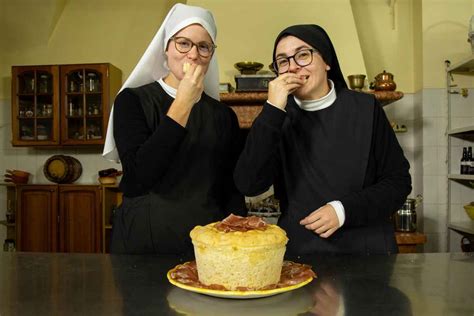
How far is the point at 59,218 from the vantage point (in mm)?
4113

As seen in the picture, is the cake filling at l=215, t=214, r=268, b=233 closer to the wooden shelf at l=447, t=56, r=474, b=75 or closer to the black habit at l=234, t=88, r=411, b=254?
the black habit at l=234, t=88, r=411, b=254

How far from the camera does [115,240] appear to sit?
1.47 m

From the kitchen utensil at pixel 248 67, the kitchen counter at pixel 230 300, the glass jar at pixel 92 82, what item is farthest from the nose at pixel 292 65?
the glass jar at pixel 92 82

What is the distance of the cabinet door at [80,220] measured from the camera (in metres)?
4.04

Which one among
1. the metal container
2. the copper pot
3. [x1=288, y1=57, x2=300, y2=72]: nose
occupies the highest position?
the copper pot

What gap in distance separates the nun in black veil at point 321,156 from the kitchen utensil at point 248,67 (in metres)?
2.15

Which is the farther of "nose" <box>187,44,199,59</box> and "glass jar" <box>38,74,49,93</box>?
"glass jar" <box>38,74,49,93</box>

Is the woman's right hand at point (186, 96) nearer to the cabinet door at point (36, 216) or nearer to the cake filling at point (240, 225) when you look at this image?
the cake filling at point (240, 225)

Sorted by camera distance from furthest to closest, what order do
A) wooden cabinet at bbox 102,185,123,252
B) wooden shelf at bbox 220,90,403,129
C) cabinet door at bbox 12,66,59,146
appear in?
cabinet door at bbox 12,66,59,146
wooden cabinet at bbox 102,185,123,252
wooden shelf at bbox 220,90,403,129

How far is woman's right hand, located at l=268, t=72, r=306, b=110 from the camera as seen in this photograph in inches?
51.0

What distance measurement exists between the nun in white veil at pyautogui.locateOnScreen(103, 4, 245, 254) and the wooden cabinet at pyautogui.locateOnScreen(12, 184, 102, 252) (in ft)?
8.92

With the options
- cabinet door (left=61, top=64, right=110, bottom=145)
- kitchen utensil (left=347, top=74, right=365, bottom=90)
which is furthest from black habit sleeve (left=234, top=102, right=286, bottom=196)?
cabinet door (left=61, top=64, right=110, bottom=145)

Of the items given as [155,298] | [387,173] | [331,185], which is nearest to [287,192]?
[331,185]

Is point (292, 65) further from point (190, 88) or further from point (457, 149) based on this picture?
point (457, 149)
